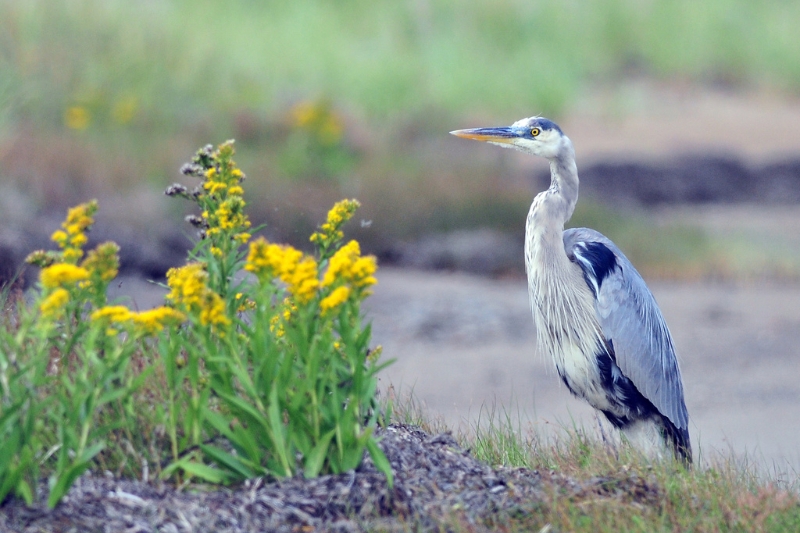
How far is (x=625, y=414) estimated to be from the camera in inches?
192

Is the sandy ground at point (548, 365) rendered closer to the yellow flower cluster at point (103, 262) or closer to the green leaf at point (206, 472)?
the green leaf at point (206, 472)

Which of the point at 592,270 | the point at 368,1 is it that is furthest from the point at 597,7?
the point at 592,270

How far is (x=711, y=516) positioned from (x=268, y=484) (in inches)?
55.5

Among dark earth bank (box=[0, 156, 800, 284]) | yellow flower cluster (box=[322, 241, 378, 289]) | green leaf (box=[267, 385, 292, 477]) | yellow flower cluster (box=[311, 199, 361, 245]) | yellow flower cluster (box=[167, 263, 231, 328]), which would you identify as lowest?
green leaf (box=[267, 385, 292, 477])

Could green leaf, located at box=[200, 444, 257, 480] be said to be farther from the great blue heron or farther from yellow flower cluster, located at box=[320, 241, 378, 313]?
the great blue heron

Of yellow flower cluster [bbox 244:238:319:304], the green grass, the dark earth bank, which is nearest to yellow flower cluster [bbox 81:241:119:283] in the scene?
yellow flower cluster [bbox 244:238:319:304]

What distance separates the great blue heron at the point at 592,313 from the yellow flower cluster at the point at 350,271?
73.7 inches

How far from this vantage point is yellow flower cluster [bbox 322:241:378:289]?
2953 millimetres

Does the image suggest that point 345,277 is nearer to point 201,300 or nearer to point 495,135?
point 201,300

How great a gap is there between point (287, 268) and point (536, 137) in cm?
216

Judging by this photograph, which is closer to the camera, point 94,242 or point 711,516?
point 711,516

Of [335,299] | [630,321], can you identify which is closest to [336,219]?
[335,299]

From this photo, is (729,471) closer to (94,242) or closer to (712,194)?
(94,242)

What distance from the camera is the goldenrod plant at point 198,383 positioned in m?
2.81
